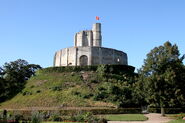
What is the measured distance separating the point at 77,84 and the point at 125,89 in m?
9.12

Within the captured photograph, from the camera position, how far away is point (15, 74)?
58406 mm

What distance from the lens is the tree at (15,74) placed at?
44.4 m

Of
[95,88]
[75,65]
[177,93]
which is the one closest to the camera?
[177,93]

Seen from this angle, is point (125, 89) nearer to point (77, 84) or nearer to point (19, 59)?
point (77, 84)

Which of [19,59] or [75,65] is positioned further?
[19,59]

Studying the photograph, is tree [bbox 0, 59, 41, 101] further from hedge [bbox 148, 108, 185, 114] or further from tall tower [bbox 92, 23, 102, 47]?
hedge [bbox 148, 108, 185, 114]

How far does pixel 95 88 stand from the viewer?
1468 inches

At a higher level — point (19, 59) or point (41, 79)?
point (19, 59)

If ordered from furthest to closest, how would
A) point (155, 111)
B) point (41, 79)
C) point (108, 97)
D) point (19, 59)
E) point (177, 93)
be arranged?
point (19, 59)
point (41, 79)
point (108, 97)
point (155, 111)
point (177, 93)

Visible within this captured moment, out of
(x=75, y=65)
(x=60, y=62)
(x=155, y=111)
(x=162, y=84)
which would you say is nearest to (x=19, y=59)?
(x=60, y=62)

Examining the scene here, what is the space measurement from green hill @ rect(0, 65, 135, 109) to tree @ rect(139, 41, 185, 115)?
7.82 meters

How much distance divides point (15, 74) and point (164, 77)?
140 ft

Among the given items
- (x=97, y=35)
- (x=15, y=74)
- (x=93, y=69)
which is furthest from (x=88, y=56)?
(x=15, y=74)

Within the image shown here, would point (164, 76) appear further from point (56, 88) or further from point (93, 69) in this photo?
→ point (93, 69)
